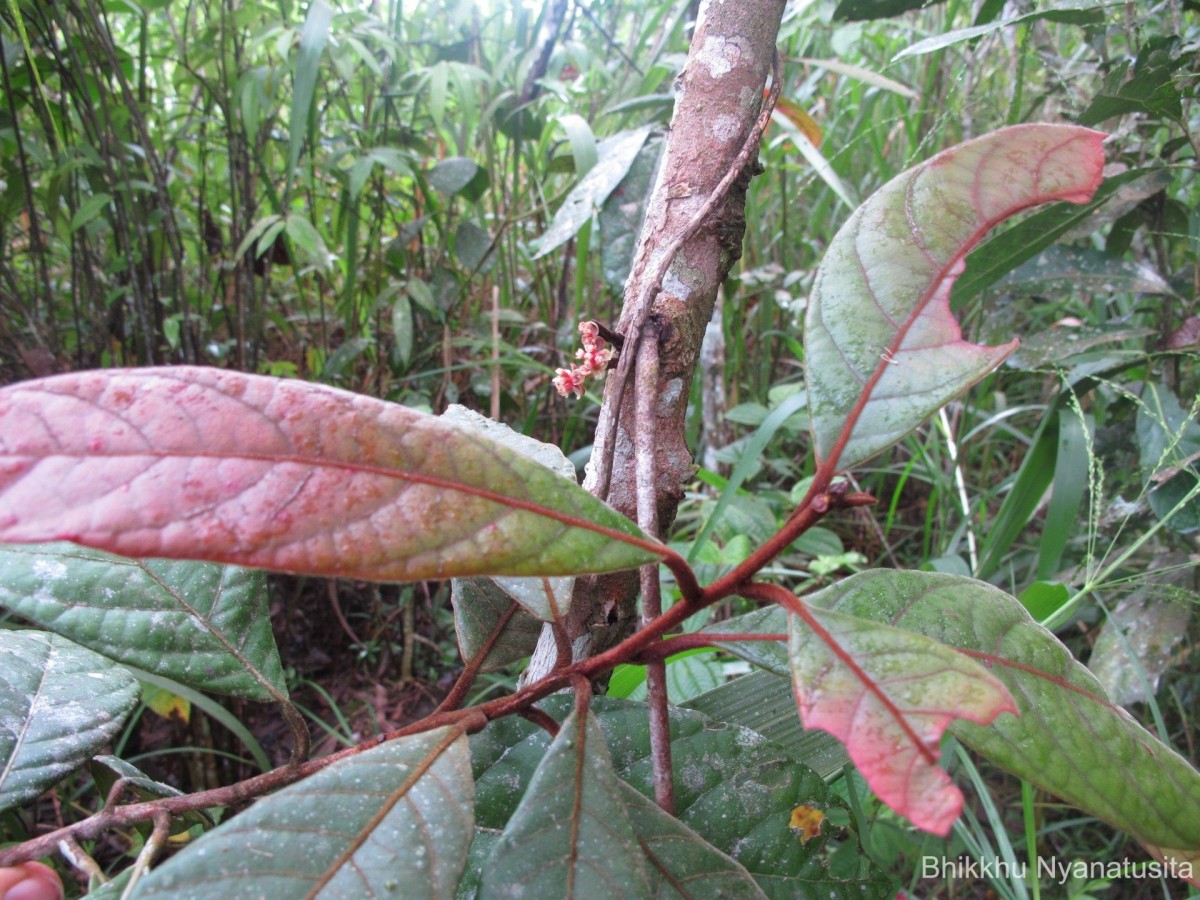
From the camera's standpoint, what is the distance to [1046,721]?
40 centimetres

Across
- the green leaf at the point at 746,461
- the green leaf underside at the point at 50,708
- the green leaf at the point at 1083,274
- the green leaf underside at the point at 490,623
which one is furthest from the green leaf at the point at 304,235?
the green leaf at the point at 1083,274

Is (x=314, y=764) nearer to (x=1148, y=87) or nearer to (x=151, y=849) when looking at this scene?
(x=151, y=849)

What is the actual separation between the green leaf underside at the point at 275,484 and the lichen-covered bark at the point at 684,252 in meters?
0.24

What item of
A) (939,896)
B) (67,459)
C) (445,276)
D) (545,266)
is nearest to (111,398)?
(67,459)

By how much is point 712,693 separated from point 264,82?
1.66 m

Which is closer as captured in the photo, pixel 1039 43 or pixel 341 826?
pixel 341 826

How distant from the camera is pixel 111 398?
286 millimetres

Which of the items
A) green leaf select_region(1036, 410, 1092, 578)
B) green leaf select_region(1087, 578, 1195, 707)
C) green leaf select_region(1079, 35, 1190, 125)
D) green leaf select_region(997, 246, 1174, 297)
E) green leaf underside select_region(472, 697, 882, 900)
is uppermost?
green leaf select_region(1079, 35, 1190, 125)

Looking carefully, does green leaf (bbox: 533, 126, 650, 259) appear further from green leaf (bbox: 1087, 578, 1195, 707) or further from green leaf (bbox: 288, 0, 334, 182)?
green leaf (bbox: 1087, 578, 1195, 707)

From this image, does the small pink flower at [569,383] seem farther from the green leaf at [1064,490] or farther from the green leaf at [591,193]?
the green leaf at [1064,490]

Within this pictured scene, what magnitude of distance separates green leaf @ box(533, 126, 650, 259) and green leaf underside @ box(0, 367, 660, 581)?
732 millimetres

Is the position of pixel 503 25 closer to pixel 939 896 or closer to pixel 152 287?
pixel 152 287

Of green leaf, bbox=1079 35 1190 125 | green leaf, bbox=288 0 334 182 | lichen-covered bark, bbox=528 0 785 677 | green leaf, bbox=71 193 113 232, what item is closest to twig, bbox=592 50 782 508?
lichen-covered bark, bbox=528 0 785 677

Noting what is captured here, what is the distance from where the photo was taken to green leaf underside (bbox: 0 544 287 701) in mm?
501
